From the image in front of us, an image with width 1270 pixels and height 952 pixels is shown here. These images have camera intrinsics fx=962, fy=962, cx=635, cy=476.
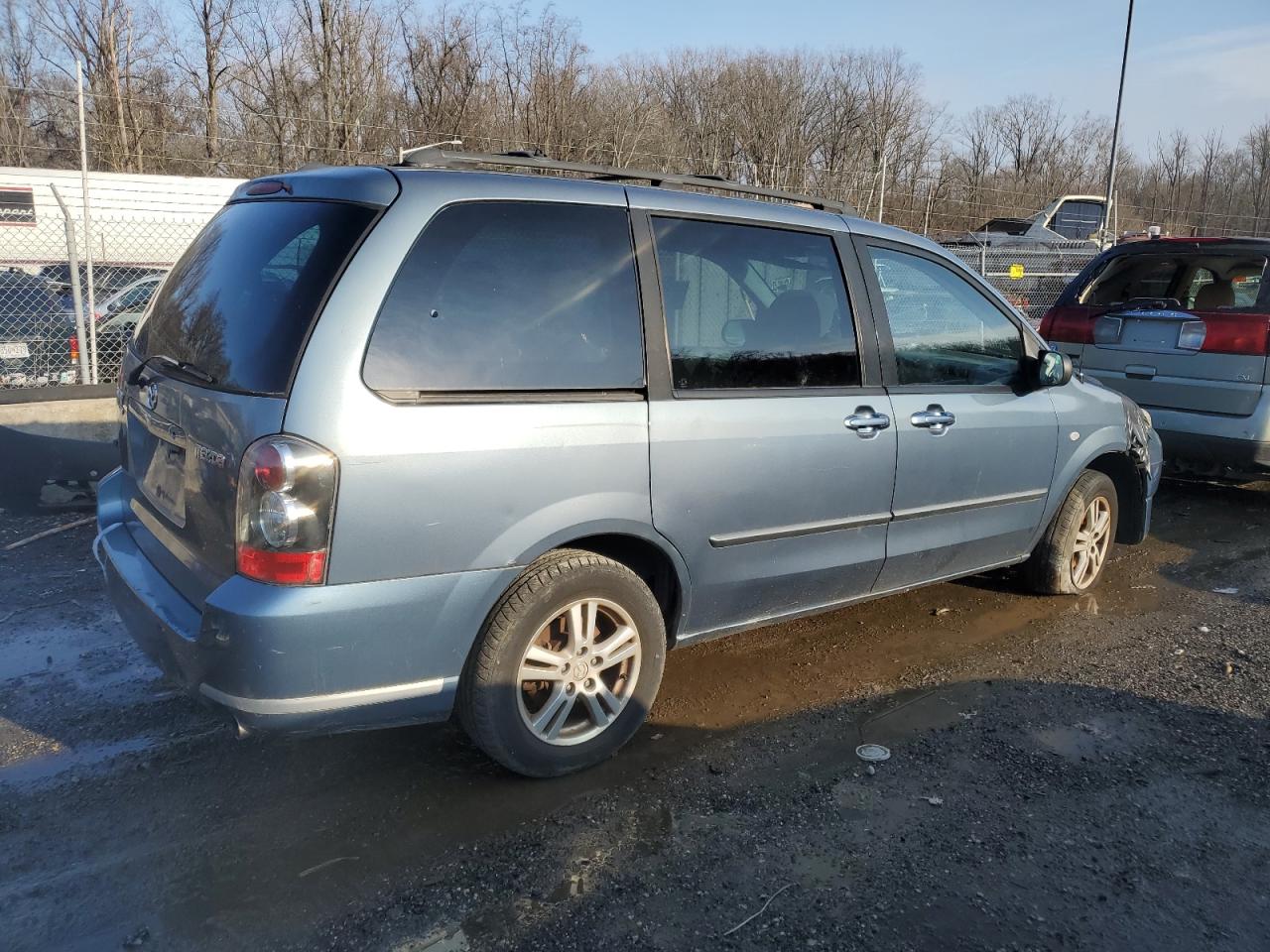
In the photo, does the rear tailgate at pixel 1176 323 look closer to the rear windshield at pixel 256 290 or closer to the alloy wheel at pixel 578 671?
the alloy wheel at pixel 578 671

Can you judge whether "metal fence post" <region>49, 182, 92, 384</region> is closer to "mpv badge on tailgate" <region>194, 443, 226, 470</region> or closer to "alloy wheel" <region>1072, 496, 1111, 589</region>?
"mpv badge on tailgate" <region>194, 443, 226, 470</region>

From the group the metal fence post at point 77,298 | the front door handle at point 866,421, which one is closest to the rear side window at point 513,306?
the front door handle at point 866,421

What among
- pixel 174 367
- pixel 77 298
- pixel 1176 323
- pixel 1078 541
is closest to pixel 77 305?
pixel 77 298

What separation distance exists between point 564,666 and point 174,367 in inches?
60.3

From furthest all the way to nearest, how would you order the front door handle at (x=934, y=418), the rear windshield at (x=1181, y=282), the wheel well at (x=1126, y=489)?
the rear windshield at (x=1181, y=282) < the wheel well at (x=1126, y=489) < the front door handle at (x=934, y=418)

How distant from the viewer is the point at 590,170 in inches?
135

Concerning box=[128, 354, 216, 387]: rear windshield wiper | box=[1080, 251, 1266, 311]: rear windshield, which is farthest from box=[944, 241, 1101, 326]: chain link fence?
box=[128, 354, 216, 387]: rear windshield wiper

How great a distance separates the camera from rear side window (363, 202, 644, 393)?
270 centimetres

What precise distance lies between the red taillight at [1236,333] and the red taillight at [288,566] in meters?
6.02

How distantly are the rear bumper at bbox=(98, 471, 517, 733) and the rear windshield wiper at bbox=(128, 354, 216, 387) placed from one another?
62 centimetres

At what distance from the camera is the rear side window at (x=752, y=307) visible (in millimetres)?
3301

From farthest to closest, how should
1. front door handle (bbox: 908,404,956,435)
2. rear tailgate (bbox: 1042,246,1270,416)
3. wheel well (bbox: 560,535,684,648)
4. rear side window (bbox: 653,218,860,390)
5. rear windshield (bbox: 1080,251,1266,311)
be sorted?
rear windshield (bbox: 1080,251,1266,311), rear tailgate (bbox: 1042,246,1270,416), front door handle (bbox: 908,404,956,435), rear side window (bbox: 653,218,860,390), wheel well (bbox: 560,535,684,648)

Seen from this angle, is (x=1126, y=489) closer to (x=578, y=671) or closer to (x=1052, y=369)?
(x=1052, y=369)

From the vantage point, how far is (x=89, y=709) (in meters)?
3.57
